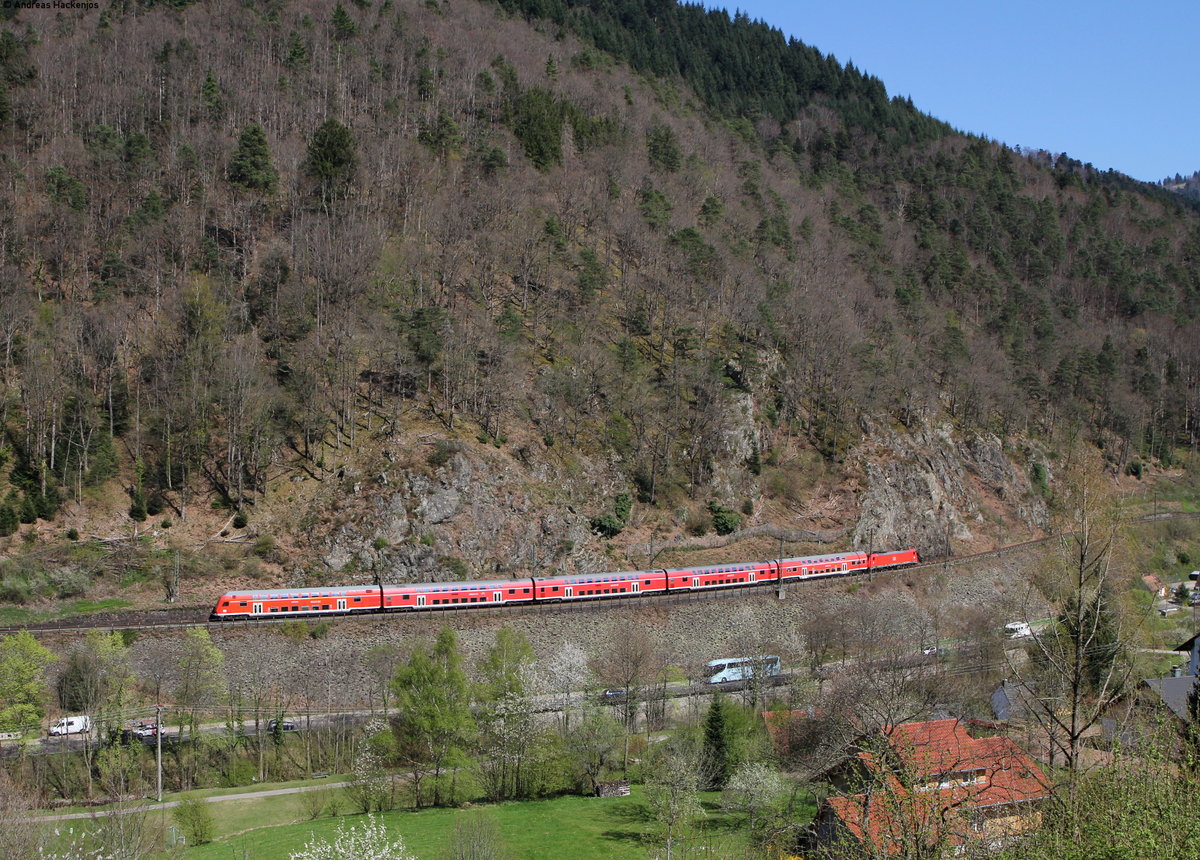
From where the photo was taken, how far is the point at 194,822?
34.1m

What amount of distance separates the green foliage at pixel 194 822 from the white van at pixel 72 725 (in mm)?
8974

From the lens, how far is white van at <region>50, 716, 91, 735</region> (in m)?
40.8

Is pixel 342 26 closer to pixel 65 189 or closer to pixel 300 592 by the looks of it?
pixel 65 189

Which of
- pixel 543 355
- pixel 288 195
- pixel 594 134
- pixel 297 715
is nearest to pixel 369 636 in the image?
pixel 297 715

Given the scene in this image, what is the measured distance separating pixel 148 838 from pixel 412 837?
8.41 m

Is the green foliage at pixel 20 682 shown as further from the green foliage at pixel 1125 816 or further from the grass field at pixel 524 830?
the green foliage at pixel 1125 816

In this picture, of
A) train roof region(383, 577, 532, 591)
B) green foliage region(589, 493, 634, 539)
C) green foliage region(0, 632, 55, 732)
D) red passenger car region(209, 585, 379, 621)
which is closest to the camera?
green foliage region(0, 632, 55, 732)

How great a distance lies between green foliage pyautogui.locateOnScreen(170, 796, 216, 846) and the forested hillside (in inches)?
752

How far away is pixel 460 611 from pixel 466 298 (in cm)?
2895

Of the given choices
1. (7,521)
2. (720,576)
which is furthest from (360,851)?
(720,576)

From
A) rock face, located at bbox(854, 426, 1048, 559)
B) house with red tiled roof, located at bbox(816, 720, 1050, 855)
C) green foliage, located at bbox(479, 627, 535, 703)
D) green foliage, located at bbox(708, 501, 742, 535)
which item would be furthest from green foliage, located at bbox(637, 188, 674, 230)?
house with red tiled roof, located at bbox(816, 720, 1050, 855)

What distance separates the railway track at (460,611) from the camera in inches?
1784

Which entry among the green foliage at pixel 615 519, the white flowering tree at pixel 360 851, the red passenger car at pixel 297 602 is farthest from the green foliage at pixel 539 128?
the white flowering tree at pixel 360 851

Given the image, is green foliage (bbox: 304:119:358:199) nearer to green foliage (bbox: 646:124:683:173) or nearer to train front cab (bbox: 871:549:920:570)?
green foliage (bbox: 646:124:683:173)
